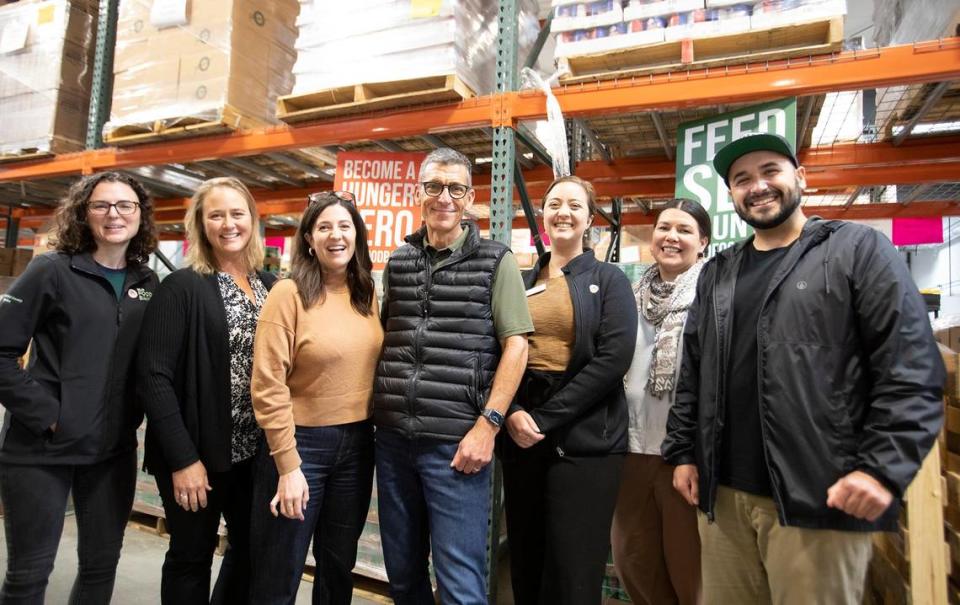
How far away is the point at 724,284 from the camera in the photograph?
1708 millimetres

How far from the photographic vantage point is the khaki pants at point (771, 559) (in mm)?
1361

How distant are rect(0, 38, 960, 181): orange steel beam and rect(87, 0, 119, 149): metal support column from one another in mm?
613

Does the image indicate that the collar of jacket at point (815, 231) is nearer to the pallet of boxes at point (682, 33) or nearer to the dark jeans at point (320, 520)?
the pallet of boxes at point (682, 33)

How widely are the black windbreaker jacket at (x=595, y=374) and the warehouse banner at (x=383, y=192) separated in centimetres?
162

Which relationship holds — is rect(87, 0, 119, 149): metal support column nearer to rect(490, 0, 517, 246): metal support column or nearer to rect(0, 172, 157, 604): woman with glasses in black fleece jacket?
rect(0, 172, 157, 604): woman with glasses in black fleece jacket

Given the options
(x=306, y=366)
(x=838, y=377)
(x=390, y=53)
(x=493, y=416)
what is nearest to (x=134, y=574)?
(x=306, y=366)

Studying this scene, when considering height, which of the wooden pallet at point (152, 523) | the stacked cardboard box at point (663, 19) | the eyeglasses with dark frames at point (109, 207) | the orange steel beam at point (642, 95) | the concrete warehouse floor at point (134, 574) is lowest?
the concrete warehouse floor at point (134, 574)

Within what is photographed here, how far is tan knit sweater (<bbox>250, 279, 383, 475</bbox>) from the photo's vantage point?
1.68 m

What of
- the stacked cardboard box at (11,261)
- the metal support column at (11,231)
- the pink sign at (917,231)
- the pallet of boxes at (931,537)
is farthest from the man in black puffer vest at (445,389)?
the metal support column at (11,231)

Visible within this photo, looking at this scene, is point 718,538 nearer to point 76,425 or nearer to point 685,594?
point 685,594

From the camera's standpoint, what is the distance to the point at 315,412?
5.85 ft

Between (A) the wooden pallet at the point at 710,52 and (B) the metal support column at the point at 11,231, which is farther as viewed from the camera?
(B) the metal support column at the point at 11,231

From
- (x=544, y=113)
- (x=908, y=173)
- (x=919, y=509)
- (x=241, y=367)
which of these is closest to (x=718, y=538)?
(x=919, y=509)

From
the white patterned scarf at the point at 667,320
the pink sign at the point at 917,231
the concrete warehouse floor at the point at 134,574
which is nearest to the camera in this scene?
the white patterned scarf at the point at 667,320
